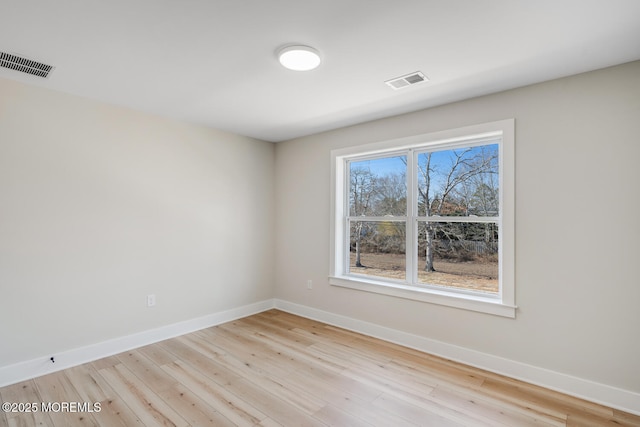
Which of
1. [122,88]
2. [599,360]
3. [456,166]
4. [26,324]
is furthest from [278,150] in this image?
[599,360]

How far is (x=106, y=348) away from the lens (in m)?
3.01

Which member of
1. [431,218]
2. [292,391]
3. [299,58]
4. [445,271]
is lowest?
[292,391]

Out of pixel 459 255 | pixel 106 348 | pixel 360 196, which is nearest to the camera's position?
pixel 106 348

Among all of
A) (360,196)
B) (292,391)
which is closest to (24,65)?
(292,391)

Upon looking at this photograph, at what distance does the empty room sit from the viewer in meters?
1.97

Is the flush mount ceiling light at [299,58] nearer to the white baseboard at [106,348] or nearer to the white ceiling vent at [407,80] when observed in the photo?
the white ceiling vent at [407,80]

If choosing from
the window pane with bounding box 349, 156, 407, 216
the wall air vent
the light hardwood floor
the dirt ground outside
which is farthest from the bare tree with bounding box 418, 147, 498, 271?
the wall air vent

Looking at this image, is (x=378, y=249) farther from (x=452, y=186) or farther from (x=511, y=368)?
(x=511, y=368)

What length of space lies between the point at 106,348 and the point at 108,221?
121 cm

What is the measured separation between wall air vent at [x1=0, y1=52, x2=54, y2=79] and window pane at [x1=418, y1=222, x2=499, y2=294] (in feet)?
11.6

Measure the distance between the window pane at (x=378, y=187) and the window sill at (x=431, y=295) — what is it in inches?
31.8

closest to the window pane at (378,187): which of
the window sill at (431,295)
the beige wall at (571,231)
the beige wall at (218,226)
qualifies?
the beige wall at (218,226)

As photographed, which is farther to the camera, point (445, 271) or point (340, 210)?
point (340, 210)

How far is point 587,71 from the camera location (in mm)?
2354
